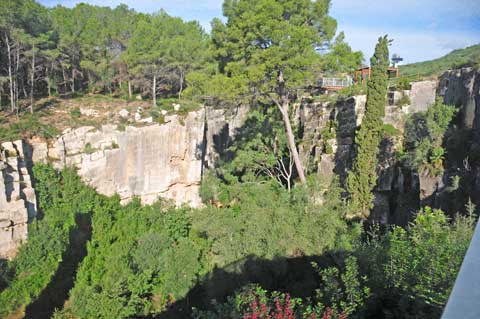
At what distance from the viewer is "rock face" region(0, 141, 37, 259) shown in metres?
12.5

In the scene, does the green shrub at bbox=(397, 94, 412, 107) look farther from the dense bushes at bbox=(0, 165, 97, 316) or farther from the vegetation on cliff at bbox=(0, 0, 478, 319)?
the dense bushes at bbox=(0, 165, 97, 316)

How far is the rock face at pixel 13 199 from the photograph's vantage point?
12451 millimetres

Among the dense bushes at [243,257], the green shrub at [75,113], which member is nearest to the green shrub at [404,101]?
the dense bushes at [243,257]

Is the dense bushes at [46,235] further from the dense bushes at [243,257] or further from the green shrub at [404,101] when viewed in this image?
the green shrub at [404,101]

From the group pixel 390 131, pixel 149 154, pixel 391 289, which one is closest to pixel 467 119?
pixel 390 131

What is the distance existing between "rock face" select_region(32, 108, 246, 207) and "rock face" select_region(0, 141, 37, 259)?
4.32 feet

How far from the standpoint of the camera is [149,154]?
1750 centimetres

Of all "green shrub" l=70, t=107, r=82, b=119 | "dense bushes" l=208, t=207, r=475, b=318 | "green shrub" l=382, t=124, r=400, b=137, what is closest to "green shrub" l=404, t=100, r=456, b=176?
"green shrub" l=382, t=124, r=400, b=137

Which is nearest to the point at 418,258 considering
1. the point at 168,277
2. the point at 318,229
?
the point at 318,229

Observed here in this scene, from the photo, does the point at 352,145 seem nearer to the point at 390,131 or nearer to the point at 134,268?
the point at 390,131

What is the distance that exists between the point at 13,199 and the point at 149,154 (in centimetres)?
631

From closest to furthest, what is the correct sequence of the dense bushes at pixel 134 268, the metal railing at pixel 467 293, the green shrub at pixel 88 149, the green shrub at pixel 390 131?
the metal railing at pixel 467 293 < the dense bushes at pixel 134 268 < the green shrub at pixel 390 131 < the green shrub at pixel 88 149

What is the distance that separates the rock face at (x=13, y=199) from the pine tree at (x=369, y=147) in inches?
475

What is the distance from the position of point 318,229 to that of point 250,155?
21.4 feet
